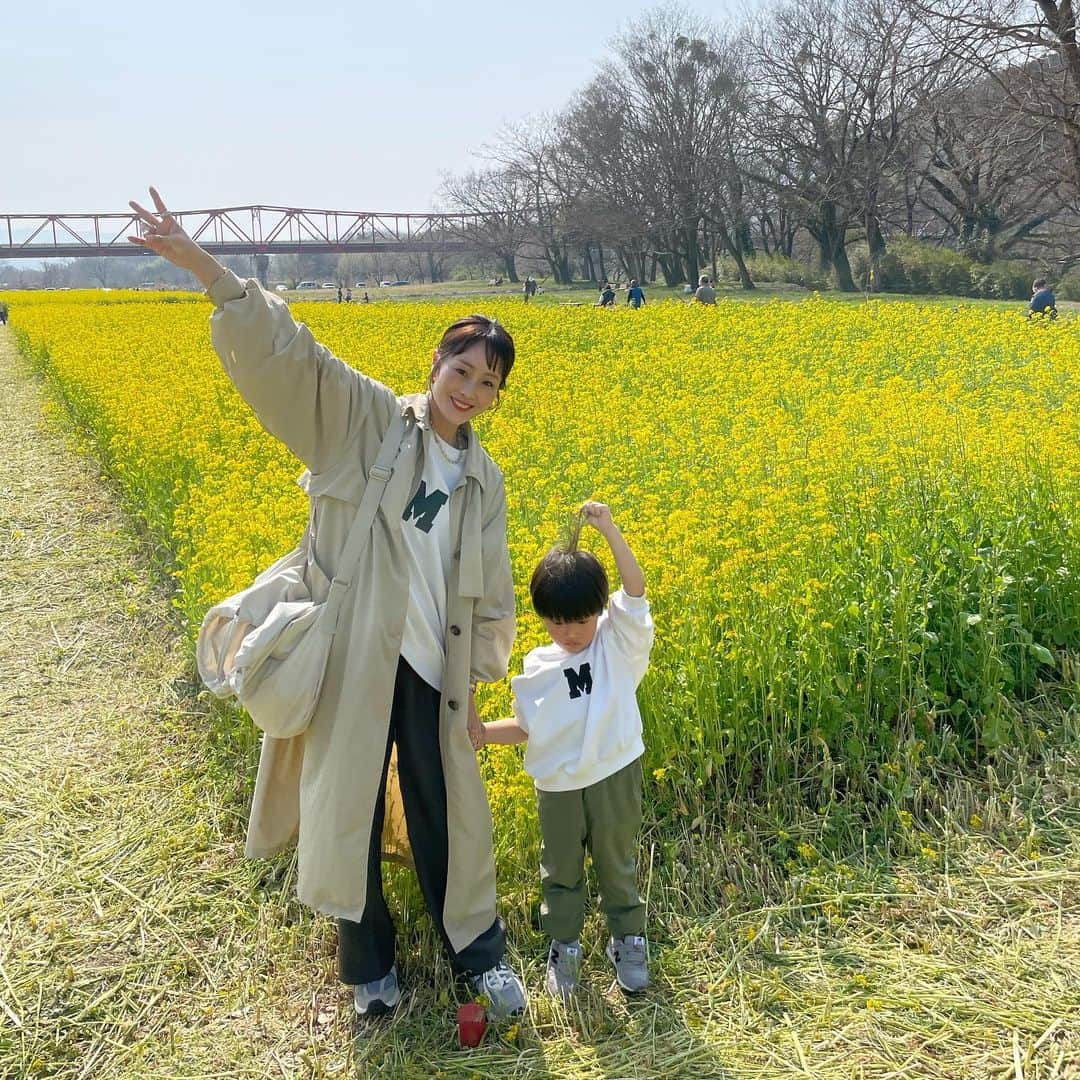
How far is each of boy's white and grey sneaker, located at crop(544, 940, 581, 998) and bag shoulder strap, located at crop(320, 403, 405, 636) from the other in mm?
1031

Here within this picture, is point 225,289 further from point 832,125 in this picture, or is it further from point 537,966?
point 832,125

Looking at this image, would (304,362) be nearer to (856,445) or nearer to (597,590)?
(597,590)

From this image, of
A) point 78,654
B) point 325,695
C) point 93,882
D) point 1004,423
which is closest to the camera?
point 325,695

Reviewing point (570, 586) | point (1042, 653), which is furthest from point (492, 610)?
point (1042, 653)

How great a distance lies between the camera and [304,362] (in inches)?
84.4

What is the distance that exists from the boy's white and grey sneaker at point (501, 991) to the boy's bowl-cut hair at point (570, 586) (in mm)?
895

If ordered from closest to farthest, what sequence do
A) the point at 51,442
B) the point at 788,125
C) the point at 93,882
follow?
the point at 93,882 < the point at 51,442 < the point at 788,125

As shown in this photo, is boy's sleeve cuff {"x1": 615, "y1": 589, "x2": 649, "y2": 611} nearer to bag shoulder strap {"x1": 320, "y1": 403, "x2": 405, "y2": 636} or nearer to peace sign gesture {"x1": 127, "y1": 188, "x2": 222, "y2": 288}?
bag shoulder strap {"x1": 320, "y1": 403, "x2": 405, "y2": 636}

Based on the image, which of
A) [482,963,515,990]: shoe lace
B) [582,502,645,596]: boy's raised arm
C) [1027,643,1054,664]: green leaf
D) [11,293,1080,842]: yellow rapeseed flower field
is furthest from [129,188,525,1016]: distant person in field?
[1027,643,1054,664]: green leaf

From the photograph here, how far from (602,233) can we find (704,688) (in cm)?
4567

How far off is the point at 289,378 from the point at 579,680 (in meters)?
0.99

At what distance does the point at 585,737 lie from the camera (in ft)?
8.11

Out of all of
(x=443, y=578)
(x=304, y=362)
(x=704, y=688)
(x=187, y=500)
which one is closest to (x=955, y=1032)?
(x=704, y=688)

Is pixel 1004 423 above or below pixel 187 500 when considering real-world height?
above
